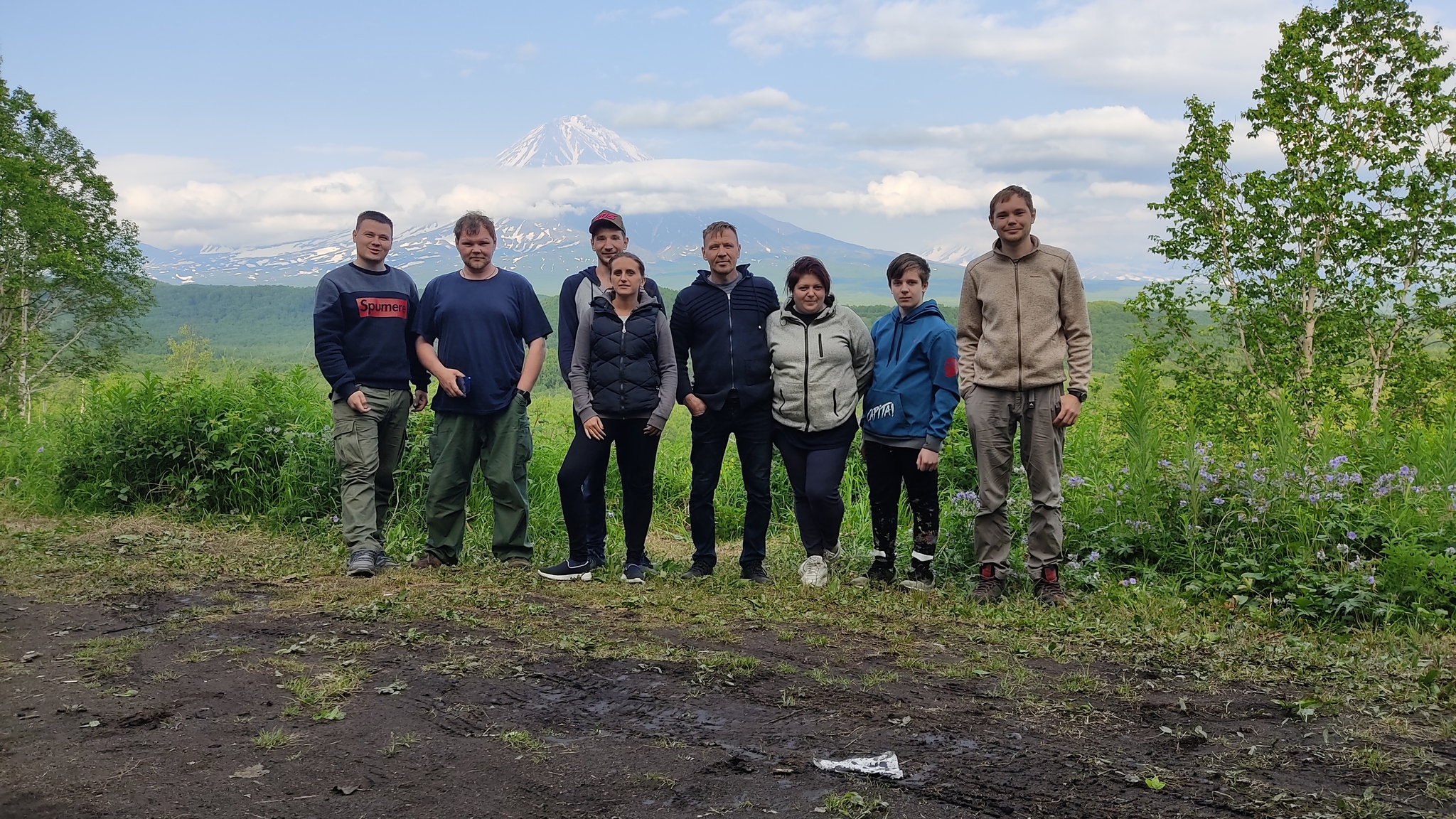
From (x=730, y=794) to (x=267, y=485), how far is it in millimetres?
6340

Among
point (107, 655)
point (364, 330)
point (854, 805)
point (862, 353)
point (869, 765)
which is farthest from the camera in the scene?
point (364, 330)

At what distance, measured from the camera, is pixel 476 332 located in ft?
19.9

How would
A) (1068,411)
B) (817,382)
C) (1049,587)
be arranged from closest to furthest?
(1068,411), (1049,587), (817,382)

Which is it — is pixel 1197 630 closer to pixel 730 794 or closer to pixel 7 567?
pixel 730 794

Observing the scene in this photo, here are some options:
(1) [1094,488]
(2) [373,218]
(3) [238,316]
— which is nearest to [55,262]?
(2) [373,218]

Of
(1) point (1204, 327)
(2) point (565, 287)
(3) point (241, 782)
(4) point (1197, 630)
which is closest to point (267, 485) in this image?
(2) point (565, 287)

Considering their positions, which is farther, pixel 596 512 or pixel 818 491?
pixel 596 512

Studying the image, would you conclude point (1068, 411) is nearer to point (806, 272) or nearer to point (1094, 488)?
point (1094, 488)

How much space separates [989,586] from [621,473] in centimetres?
220

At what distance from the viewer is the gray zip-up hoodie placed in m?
5.63

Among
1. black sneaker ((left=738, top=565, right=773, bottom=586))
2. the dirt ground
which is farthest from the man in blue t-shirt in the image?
the dirt ground

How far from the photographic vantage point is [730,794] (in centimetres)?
286

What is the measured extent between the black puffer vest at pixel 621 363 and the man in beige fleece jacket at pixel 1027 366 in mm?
1779

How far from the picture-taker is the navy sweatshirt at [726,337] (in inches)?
223
